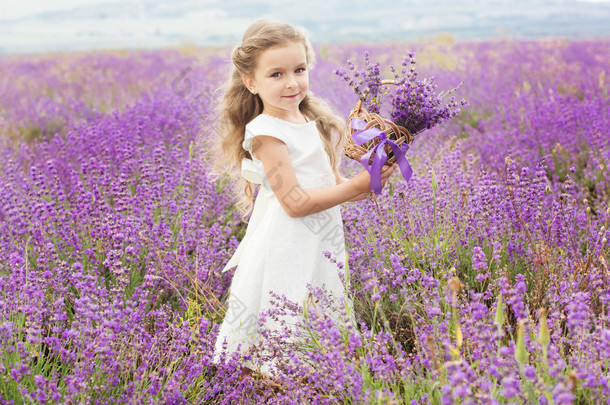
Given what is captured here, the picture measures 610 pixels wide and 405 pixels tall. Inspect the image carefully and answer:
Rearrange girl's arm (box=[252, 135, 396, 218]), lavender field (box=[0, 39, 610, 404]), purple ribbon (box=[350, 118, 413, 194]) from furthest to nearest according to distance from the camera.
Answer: girl's arm (box=[252, 135, 396, 218]) < purple ribbon (box=[350, 118, 413, 194]) < lavender field (box=[0, 39, 610, 404])

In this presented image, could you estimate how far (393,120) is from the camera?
192 cm

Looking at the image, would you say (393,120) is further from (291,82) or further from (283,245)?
(283,245)

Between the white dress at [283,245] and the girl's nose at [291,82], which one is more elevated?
the girl's nose at [291,82]

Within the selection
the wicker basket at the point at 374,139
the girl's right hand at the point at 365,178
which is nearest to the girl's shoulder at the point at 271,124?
the wicker basket at the point at 374,139

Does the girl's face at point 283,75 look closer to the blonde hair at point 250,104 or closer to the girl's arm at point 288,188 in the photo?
the blonde hair at point 250,104

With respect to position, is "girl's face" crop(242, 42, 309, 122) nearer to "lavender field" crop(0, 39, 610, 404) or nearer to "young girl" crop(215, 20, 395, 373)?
"young girl" crop(215, 20, 395, 373)

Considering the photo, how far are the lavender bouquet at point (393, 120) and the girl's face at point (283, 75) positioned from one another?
19cm

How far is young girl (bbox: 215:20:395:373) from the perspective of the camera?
194 cm

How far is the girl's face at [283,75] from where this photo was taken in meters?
1.96

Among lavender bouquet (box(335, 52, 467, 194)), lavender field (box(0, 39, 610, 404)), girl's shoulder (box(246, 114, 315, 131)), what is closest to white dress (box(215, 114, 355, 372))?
girl's shoulder (box(246, 114, 315, 131))

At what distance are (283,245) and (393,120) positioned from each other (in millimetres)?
599

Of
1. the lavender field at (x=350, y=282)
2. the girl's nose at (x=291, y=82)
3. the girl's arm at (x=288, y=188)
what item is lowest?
the lavender field at (x=350, y=282)

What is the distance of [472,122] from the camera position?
18.4 ft

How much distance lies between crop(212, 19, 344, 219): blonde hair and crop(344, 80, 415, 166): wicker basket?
1.31ft
